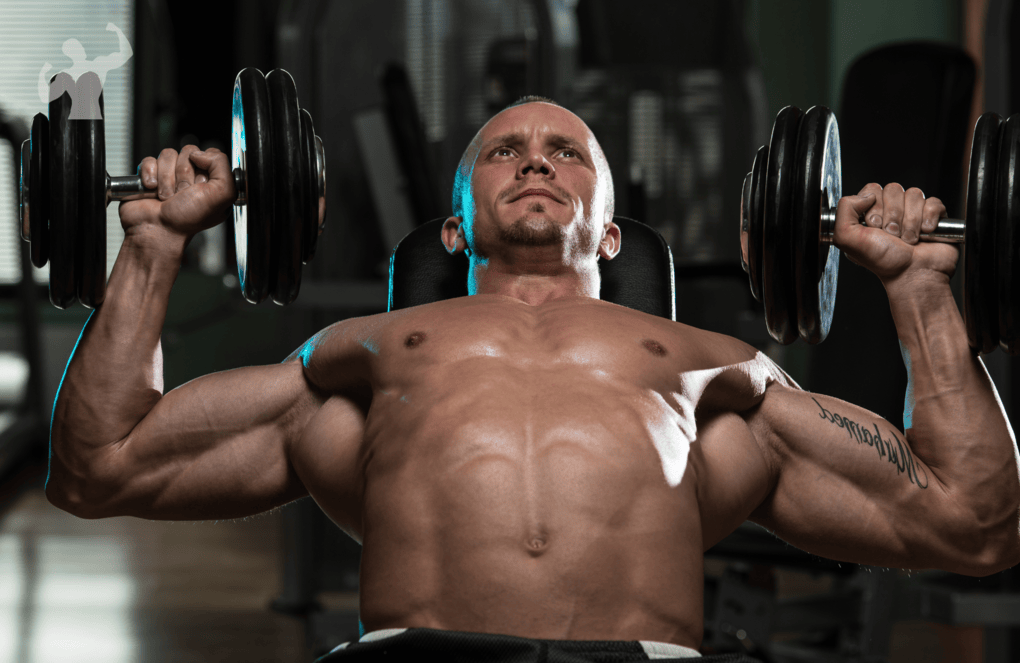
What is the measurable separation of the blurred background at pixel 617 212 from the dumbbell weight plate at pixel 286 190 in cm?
153

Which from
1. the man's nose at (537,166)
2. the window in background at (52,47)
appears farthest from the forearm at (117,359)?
the window in background at (52,47)

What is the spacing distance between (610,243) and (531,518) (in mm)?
823

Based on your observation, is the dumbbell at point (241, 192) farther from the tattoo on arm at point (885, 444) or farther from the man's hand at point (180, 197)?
the tattoo on arm at point (885, 444)

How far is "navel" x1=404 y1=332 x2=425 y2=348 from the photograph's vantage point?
161 centimetres

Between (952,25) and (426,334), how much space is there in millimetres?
3292

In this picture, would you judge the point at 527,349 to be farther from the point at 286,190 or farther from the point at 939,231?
the point at 939,231

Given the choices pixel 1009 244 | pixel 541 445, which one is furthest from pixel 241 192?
pixel 1009 244

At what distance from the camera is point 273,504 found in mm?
1691

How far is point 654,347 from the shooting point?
5.31ft

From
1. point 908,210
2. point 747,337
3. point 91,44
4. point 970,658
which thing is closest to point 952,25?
point 747,337

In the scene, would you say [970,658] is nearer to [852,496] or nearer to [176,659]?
[852,496]

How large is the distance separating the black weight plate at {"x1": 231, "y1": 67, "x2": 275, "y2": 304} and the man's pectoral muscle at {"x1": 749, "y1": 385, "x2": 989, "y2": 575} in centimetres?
88

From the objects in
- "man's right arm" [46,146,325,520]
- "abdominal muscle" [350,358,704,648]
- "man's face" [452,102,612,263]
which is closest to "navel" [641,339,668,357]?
"abdominal muscle" [350,358,704,648]

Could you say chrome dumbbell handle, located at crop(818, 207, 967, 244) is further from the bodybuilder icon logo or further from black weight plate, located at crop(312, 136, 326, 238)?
the bodybuilder icon logo
